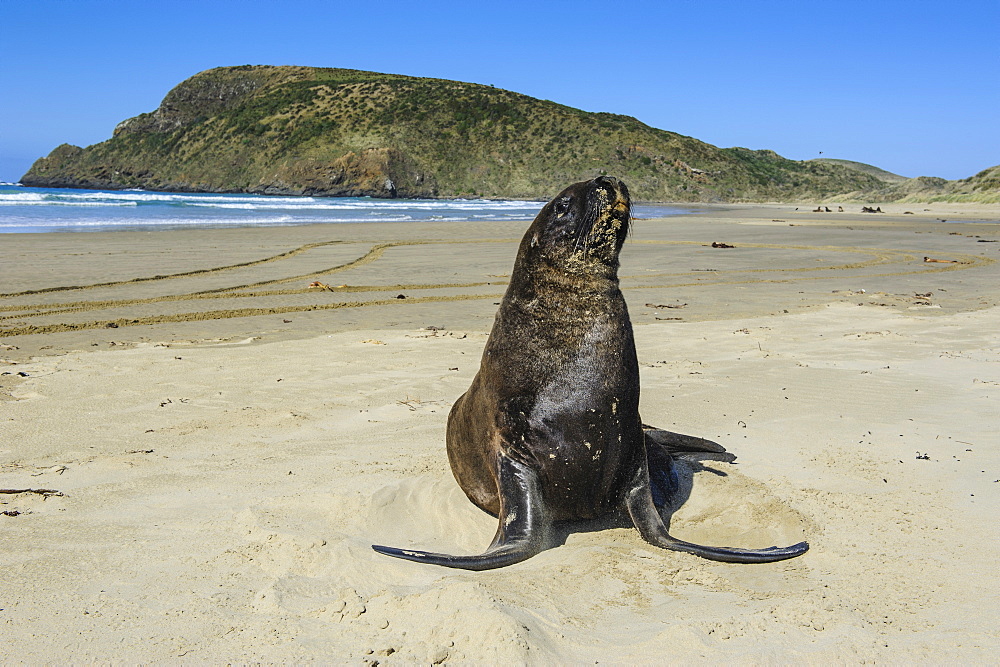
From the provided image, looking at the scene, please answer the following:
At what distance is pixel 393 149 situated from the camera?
9762 cm

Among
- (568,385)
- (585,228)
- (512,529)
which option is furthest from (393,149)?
(512,529)

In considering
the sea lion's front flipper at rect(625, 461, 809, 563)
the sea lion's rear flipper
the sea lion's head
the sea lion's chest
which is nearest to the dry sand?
the sea lion's front flipper at rect(625, 461, 809, 563)

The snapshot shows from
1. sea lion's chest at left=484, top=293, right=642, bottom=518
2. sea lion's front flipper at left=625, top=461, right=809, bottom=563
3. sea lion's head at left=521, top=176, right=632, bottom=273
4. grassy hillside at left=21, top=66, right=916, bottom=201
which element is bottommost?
sea lion's front flipper at left=625, top=461, right=809, bottom=563

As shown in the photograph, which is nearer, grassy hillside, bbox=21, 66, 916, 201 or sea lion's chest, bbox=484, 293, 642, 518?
sea lion's chest, bbox=484, 293, 642, 518

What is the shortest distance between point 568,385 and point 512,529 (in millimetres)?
795

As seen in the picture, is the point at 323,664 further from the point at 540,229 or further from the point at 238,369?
the point at 238,369

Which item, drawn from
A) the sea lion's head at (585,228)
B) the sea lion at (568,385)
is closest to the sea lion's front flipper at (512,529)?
the sea lion at (568,385)

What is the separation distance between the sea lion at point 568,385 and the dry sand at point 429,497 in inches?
10.5

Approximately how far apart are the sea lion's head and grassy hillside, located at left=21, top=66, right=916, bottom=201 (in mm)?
87616

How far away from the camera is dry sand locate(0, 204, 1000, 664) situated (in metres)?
2.89

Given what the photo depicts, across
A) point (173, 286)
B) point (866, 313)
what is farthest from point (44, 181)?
point (866, 313)

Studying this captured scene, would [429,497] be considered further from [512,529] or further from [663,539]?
[663,539]

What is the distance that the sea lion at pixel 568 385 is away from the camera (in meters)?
4.00

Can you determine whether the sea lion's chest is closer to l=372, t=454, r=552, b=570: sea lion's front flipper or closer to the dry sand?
l=372, t=454, r=552, b=570: sea lion's front flipper
